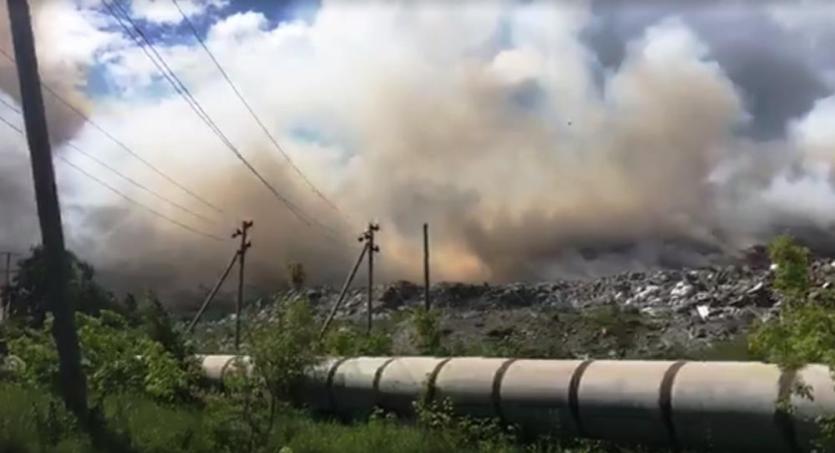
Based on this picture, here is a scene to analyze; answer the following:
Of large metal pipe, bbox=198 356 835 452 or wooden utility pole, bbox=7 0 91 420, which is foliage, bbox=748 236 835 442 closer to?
large metal pipe, bbox=198 356 835 452

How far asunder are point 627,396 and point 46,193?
867cm

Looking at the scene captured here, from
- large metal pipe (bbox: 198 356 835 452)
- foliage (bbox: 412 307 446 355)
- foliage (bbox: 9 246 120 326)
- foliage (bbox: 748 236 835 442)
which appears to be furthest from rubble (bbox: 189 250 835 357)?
foliage (bbox: 748 236 835 442)

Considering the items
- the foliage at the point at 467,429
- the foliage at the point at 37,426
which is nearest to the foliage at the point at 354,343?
the foliage at the point at 467,429

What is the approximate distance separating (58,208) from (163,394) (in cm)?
370

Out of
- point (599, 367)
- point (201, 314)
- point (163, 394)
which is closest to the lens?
point (599, 367)

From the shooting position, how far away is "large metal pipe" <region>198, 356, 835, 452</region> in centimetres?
1111

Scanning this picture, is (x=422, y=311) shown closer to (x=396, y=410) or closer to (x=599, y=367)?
(x=396, y=410)

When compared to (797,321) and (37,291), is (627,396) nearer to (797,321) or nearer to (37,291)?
(797,321)

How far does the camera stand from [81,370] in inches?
594

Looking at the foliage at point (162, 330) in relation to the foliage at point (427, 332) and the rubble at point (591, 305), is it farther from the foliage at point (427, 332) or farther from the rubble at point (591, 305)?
the rubble at point (591, 305)

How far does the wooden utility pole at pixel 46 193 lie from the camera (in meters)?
15.1

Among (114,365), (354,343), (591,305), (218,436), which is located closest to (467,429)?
(218,436)

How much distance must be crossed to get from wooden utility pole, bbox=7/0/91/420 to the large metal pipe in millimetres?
4384

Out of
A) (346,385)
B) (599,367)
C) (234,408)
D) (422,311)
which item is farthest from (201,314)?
(599,367)
